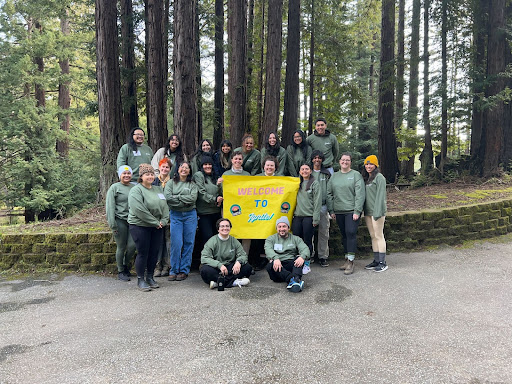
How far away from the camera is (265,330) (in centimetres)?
367

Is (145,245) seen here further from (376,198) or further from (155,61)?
(155,61)

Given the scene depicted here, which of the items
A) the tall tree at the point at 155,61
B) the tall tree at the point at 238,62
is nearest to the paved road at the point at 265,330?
the tall tree at the point at 155,61

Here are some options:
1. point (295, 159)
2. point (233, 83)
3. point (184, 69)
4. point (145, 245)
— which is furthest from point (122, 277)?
point (233, 83)

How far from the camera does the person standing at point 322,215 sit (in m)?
6.00

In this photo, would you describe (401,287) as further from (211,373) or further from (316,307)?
(211,373)

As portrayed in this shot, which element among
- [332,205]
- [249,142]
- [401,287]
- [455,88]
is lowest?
[401,287]

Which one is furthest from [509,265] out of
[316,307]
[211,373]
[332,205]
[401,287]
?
[211,373]

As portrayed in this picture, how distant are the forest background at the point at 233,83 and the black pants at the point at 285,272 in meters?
3.86

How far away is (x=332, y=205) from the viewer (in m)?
5.98

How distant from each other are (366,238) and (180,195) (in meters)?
3.77

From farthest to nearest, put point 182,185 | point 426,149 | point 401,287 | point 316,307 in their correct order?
point 426,149 < point 182,185 < point 401,287 < point 316,307

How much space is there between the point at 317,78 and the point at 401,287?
1389 cm

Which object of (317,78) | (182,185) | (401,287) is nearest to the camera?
(401,287)

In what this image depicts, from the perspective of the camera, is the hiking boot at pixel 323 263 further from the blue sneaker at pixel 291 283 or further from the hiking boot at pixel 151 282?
the hiking boot at pixel 151 282
